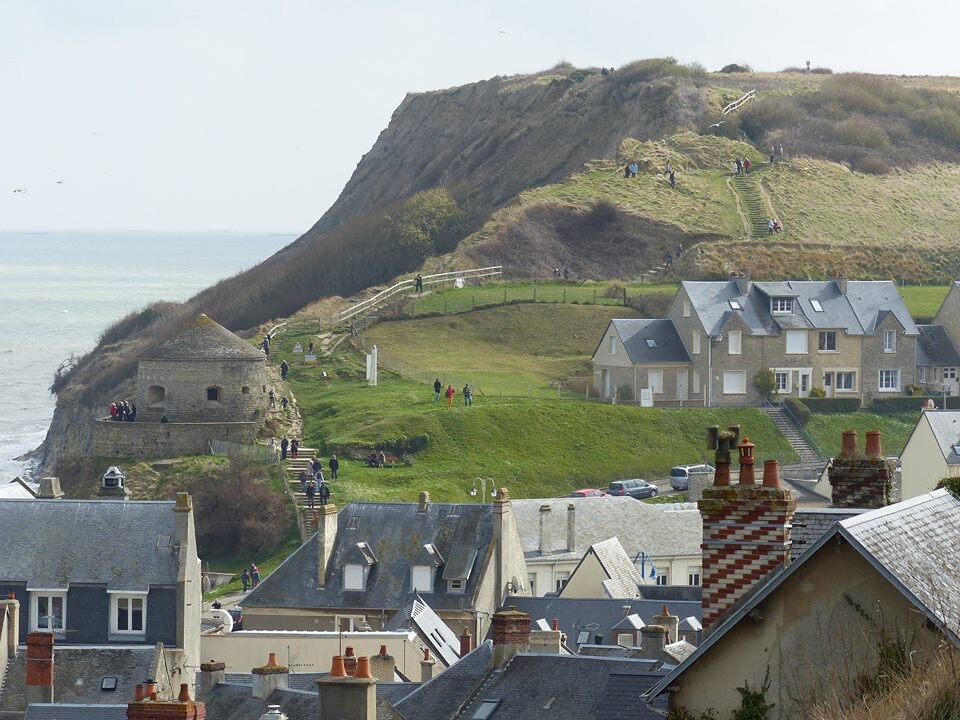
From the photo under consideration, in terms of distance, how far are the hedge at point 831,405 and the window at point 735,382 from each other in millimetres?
2367

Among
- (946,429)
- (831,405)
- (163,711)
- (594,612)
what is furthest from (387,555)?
(831,405)

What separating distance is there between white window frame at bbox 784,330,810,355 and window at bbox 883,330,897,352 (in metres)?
3.06

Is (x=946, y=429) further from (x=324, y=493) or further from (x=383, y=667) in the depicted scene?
(x=383, y=667)

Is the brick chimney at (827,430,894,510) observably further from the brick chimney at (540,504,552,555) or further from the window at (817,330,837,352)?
the window at (817,330,837,352)

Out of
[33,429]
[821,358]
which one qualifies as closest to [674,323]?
[821,358]

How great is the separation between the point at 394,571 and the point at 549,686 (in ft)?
83.8

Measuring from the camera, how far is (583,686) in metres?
20.8

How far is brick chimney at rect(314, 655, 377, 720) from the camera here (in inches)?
671

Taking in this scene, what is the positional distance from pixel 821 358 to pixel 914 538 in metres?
66.5

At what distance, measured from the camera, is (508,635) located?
22.7m

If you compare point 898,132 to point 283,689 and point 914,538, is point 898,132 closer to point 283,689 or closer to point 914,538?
point 283,689

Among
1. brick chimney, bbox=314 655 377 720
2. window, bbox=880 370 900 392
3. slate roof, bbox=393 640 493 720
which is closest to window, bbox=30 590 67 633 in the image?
slate roof, bbox=393 640 493 720

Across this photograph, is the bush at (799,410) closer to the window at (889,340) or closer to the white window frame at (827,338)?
the white window frame at (827,338)

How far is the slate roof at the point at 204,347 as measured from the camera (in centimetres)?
7375
